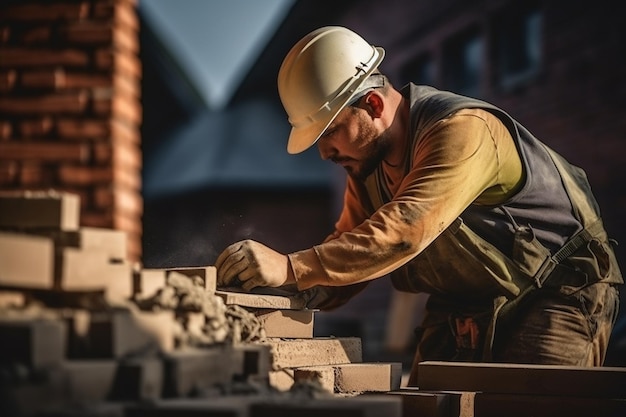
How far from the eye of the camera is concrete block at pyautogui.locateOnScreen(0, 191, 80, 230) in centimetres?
259

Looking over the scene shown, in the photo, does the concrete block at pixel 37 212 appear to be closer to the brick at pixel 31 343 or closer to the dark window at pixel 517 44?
the brick at pixel 31 343

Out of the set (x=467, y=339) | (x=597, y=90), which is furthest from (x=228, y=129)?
(x=467, y=339)

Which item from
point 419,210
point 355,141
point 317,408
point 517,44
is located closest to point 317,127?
point 355,141

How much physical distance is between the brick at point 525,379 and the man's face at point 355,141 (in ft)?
3.26

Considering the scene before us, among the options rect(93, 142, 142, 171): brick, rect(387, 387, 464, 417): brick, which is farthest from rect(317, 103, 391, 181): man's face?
rect(387, 387, 464, 417): brick

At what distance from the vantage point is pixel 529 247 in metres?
3.69

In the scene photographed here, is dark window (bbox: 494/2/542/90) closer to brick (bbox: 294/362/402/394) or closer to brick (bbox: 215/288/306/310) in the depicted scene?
brick (bbox: 215/288/306/310)

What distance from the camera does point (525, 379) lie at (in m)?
3.14

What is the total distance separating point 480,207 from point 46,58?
6.51 feet

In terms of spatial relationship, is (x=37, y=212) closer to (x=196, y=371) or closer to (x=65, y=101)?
(x=196, y=371)

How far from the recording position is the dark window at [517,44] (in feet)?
34.4

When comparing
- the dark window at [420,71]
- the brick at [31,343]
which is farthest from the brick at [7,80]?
the dark window at [420,71]

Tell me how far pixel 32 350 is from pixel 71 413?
0.17 meters

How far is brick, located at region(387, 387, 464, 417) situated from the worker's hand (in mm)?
578
